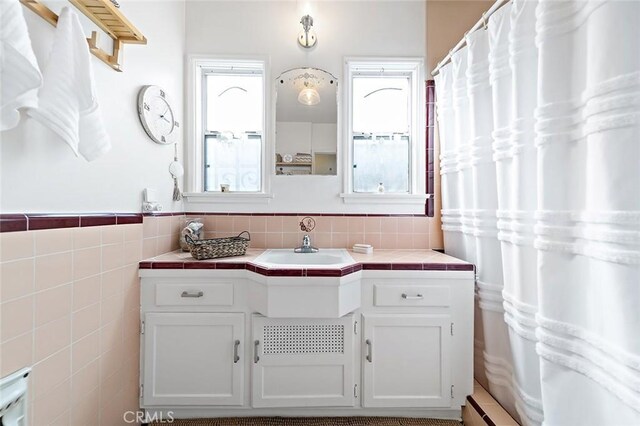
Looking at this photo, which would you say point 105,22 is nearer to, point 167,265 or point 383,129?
point 167,265

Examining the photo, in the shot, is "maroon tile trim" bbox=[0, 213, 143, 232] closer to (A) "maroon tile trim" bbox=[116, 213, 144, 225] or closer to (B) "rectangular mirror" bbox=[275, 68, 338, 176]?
(A) "maroon tile trim" bbox=[116, 213, 144, 225]

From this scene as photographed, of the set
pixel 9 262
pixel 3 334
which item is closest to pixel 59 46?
pixel 9 262

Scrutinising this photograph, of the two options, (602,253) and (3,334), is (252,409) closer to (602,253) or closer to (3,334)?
(3,334)

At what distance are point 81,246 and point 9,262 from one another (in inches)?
10.3

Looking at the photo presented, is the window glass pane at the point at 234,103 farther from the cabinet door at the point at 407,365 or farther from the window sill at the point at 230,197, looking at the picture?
the cabinet door at the point at 407,365

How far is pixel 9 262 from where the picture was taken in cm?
83

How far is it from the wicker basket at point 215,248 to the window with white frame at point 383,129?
0.91 m

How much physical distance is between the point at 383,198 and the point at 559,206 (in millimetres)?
1086

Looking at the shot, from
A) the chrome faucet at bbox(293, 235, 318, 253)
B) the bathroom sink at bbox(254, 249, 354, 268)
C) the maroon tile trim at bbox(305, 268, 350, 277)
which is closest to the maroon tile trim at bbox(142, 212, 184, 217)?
the bathroom sink at bbox(254, 249, 354, 268)

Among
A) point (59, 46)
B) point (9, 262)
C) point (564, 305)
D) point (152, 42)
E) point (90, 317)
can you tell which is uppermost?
point (152, 42)

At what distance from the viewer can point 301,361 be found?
142 cm

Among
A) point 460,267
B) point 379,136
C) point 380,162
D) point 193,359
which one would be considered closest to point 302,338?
point 193,359

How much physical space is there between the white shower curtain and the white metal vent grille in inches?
31.4

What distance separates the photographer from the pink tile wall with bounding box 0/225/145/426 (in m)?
0.87
